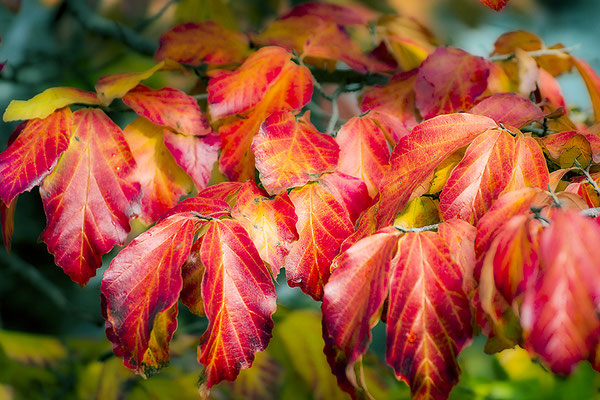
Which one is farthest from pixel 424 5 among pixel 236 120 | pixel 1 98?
pixel 236 120

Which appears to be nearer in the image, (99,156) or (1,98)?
(99,156)

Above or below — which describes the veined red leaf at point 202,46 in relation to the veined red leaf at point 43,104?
above

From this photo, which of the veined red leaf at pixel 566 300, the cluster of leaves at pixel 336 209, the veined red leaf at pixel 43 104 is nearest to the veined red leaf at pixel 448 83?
the cluster of leaves at pixel 336 209

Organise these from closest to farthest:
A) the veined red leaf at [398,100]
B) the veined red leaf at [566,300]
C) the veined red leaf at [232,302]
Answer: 1. the veined red leaf at [566,300]
2. the veined red leaf at [232,302]
3. the veined red leaf at [398,100]

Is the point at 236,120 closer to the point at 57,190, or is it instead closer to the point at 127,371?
the point at 57,190

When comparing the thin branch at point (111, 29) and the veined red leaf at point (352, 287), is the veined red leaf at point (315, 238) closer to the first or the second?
the veined red leaf at point (352, 287)

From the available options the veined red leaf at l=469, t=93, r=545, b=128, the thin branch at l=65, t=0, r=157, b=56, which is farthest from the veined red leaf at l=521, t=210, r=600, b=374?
the thin branch at l=65, t=0, r=157, b=56

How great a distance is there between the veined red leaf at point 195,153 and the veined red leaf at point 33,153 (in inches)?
4.9

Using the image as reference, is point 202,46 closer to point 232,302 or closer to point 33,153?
point 33,153

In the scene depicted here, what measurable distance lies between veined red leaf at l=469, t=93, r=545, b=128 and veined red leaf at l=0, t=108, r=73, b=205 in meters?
0.49

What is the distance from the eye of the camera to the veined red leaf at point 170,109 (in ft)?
2.05

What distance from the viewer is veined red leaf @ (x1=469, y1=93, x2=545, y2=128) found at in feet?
1.81

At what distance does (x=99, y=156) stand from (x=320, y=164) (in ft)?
0.89

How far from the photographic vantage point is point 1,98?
4.37 ft
